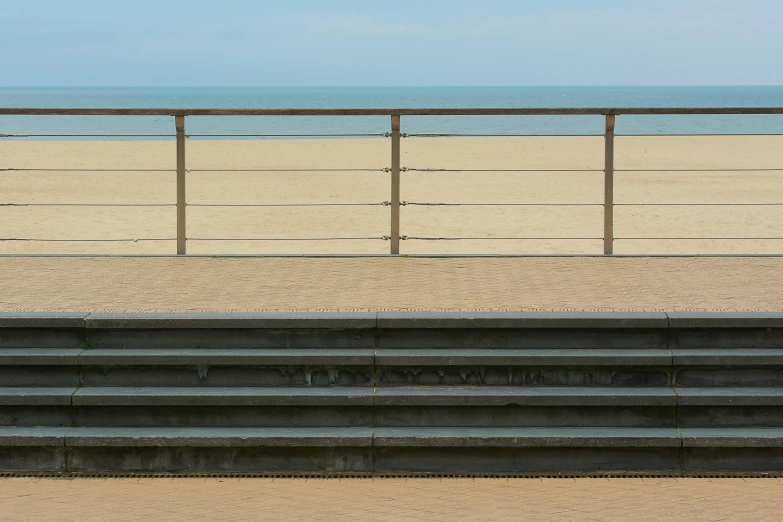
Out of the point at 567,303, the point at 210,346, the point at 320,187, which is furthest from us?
the point at 320,187

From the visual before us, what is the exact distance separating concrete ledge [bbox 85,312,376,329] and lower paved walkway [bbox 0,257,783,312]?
353 mm

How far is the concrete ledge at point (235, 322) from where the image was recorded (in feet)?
20.7

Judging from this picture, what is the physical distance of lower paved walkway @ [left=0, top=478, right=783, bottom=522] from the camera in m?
5.25

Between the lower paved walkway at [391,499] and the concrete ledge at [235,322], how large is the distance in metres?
0.90

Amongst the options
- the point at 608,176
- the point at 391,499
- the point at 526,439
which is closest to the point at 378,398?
the point at 391,499

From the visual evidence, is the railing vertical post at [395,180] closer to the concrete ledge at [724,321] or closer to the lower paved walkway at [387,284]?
the lower paved walkway at [387,284]

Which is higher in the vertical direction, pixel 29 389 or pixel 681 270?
pixel 681 270

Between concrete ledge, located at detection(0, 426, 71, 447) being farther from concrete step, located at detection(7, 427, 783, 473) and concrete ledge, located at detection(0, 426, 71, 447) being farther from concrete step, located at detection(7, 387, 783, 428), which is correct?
concrete step, located at detection(7, 387, 783, 428)

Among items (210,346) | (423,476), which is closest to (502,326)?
(423,476)

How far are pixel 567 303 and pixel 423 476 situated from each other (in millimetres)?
1615

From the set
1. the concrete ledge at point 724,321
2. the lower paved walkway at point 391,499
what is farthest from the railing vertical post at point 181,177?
the concrete ledge at point 724,321

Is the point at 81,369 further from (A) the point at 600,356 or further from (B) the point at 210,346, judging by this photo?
(A) the point at 600,356

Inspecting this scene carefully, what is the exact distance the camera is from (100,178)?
74.7 feet

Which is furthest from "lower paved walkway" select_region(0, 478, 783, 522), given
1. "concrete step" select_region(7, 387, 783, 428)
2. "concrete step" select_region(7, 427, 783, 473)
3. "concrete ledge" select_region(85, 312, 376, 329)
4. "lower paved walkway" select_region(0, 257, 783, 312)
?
"lower paved walkway" select_region(0, 257, 783, 312)
